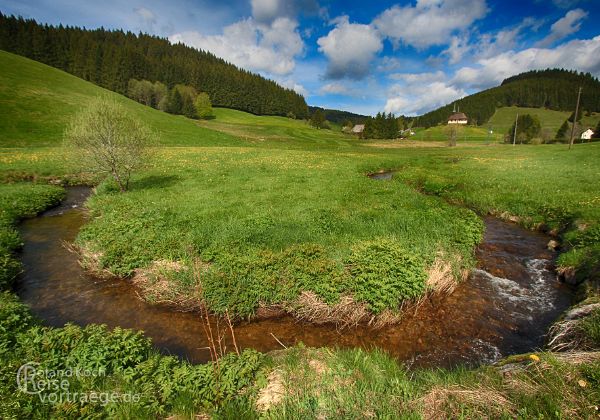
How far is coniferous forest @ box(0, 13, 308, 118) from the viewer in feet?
331

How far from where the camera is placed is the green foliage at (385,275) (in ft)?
30.2

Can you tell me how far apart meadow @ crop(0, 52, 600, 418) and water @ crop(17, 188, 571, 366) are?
2.25ft

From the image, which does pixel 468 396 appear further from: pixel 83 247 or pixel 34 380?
pixel 83 247

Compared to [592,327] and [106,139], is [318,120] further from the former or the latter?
[592,327]

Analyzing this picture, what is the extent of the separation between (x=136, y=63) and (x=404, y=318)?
5690 inches

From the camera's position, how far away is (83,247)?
13.0 meters

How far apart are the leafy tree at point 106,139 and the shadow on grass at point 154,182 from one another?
2.31 meters

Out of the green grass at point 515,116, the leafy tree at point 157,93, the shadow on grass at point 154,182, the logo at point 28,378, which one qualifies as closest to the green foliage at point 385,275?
the logo at point 28,378

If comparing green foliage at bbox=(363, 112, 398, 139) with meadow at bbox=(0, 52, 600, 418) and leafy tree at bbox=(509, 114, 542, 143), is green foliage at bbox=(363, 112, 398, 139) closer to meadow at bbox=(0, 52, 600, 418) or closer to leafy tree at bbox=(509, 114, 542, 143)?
leafy tree at bbox=(509, 114, 542, 143)

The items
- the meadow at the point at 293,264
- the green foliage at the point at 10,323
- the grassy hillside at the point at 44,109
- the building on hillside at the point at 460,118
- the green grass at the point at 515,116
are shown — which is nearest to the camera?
the meadow at the point at 293,264

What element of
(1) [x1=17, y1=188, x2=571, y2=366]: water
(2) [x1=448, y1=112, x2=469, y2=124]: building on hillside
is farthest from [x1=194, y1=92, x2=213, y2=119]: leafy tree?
(2) [x1=448, y1=112, x2=469, y2=124]: building on hillside

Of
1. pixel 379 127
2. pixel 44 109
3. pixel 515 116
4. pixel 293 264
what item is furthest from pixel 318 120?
pixel 293 264

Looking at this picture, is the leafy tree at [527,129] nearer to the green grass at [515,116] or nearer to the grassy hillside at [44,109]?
the green grass at [515,116]

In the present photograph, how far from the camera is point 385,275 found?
379 inches
